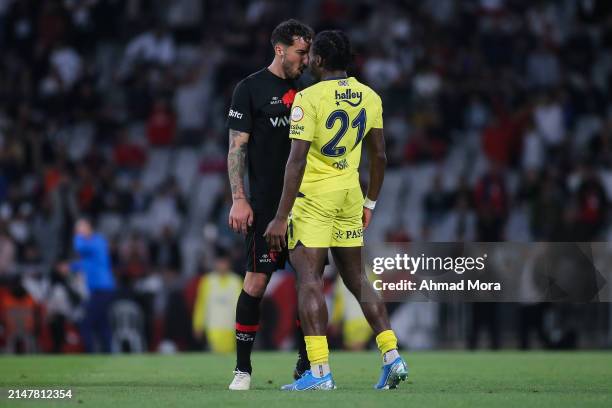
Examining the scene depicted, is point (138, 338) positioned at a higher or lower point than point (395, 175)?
lower

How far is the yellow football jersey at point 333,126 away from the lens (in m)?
8.86

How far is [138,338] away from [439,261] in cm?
1049

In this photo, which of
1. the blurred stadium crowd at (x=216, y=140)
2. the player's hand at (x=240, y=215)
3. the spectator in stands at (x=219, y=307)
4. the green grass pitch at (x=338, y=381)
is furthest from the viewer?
the blurred stadium crowd at (x=216, y=140)

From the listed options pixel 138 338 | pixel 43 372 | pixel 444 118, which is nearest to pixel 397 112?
pixel 444 118

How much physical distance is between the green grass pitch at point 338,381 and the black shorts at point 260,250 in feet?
2.95

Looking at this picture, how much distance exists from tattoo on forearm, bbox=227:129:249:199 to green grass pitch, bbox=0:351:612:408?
146 centimetres

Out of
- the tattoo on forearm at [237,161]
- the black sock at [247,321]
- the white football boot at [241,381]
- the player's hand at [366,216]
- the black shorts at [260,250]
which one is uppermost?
the tattoo on forearm at [237,161]

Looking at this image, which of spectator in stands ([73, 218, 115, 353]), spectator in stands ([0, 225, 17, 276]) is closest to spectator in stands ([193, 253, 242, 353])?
spectator in stands ([73, 218, 115, 353])

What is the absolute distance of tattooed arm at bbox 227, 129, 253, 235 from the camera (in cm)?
930

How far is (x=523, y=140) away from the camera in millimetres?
21953

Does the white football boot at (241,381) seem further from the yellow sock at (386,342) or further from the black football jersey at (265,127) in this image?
the black football jersey at (265,127)

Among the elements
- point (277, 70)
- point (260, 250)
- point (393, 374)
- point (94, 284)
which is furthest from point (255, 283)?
point (94, 284)

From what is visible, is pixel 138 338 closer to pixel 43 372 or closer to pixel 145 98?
pixel 145 98

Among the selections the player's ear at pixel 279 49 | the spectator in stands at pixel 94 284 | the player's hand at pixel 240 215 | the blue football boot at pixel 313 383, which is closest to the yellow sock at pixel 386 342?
the blue football boot at pixel 313 383
